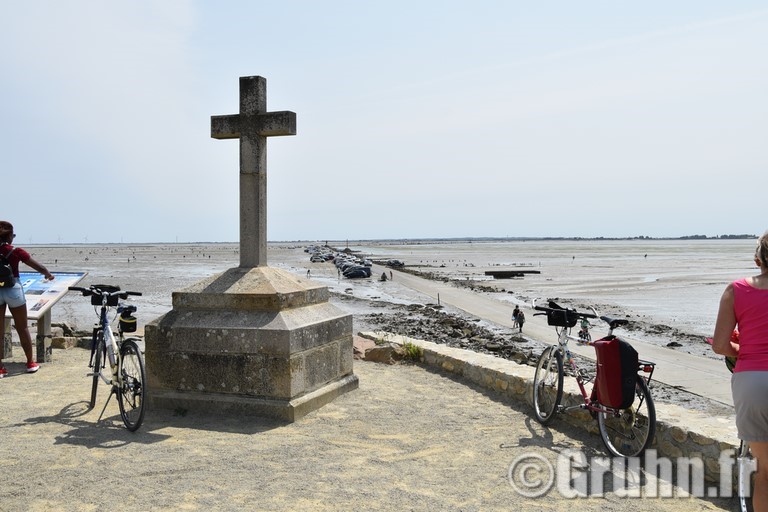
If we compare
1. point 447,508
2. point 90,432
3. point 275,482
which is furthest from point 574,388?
point 90,432

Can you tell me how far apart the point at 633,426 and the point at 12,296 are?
20.7 feet

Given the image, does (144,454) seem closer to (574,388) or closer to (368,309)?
(574,388)

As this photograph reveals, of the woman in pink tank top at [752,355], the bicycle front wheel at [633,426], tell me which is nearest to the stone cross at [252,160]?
the bicycle front wheel at [633,426]

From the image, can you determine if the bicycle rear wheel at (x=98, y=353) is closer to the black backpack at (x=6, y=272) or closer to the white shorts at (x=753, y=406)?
the black backpack at (x=6, y=272)

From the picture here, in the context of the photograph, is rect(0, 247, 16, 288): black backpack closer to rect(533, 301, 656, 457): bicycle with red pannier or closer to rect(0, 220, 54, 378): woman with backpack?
rect(0, 220, 54, 378): woman with backpack

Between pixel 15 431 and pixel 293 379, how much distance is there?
220cm

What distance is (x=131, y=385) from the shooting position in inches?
197

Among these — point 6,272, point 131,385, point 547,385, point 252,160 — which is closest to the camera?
point 131,385

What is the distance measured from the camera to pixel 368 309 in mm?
23094

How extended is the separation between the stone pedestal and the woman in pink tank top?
3319mm

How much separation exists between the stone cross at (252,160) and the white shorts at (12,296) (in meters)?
2.81

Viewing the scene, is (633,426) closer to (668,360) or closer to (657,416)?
(657,416)

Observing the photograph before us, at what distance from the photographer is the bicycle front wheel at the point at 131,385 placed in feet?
15.7

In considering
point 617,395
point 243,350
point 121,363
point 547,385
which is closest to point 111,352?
point 121,363
